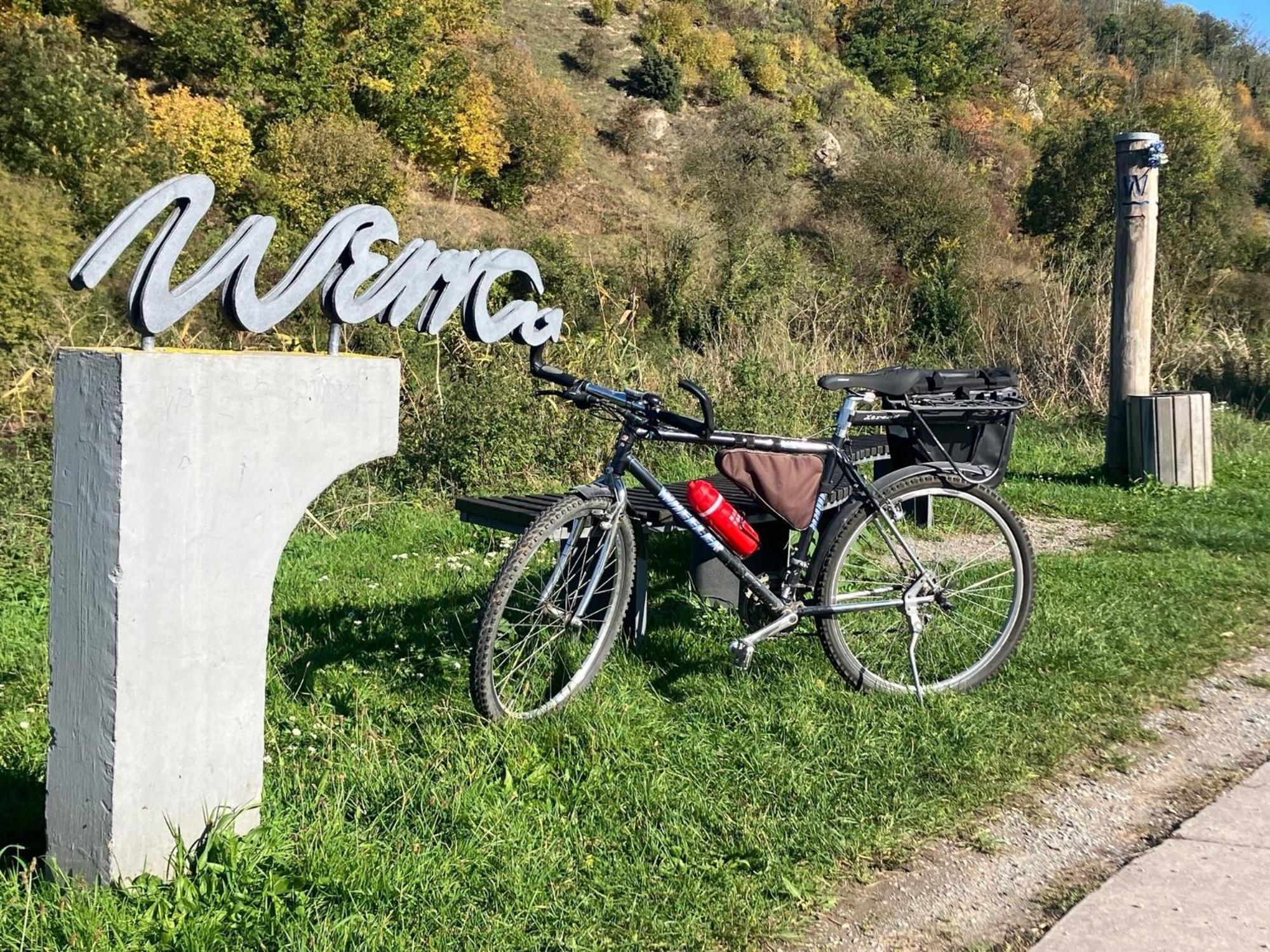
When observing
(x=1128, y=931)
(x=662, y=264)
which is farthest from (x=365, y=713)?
(x=662, y=264)

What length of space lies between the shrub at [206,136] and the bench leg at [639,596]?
24070 millimetres

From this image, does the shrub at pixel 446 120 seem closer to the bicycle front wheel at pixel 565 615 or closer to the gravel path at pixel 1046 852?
the bicycle front wheel at pixel 565 615

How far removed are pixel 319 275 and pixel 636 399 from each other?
1.22 metres

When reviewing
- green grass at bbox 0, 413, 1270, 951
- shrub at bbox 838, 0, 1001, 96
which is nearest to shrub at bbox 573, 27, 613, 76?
shrub at bbox 838, 0, 1001, 96

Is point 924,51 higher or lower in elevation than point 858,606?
higher

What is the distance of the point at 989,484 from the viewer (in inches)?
177

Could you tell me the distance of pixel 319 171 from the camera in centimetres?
2680

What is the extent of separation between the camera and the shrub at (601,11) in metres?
50.2

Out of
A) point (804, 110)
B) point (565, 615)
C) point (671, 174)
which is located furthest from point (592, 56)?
point (565, 615)

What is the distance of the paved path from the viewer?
260 cm

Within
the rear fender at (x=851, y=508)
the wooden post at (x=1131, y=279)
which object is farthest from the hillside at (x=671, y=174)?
the rear fender at (x=851, y=508)

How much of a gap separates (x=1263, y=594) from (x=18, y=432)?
8686 mm

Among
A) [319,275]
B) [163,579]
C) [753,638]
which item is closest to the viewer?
[163,579]

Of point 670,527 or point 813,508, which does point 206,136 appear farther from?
point 813,508
